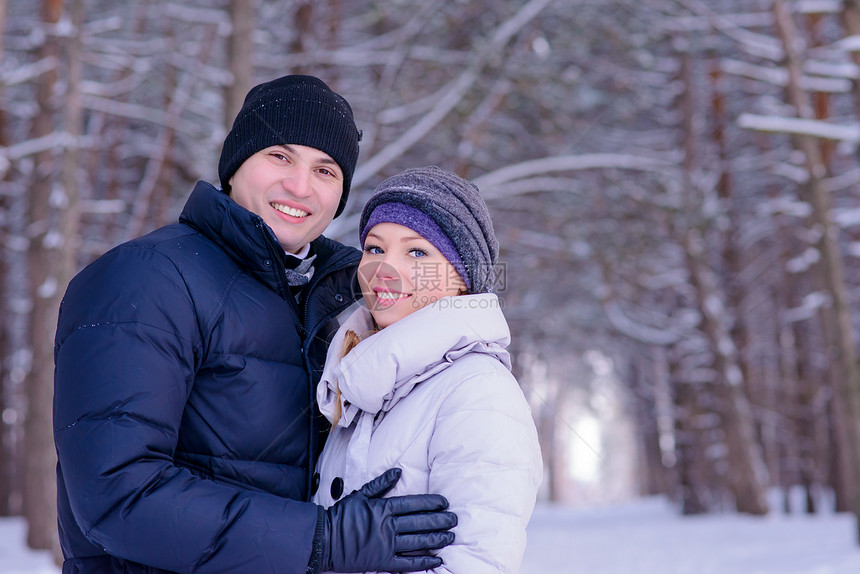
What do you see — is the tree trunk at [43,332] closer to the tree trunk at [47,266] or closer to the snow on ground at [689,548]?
the tree trunk at [47,266]

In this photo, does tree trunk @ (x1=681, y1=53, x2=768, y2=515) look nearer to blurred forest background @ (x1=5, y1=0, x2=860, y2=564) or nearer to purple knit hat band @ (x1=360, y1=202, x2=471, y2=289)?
blurred forest background @ (x1=5, y1=0, x2=860, y2=564)

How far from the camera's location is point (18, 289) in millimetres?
19359

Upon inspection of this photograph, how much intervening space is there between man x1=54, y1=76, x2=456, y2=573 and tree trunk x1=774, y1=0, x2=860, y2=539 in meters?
8.59

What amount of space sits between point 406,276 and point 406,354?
314mm

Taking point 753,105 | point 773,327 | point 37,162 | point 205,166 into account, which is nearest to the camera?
point 205,166

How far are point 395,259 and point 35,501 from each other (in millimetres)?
9701

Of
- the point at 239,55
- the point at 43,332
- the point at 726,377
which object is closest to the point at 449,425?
the point at 239,55

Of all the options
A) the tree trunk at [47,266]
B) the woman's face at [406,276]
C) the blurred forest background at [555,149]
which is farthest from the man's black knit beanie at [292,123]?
the tree trunk at [47,266]

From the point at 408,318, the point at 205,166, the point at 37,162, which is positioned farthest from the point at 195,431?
the point at 37,162

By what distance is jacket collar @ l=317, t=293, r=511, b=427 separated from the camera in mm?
2072

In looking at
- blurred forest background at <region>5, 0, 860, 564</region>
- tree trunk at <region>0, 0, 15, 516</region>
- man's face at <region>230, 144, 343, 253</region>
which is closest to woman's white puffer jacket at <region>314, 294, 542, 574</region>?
man's face at <region>230, 144, 343, 253</region>

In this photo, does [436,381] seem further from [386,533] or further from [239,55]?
[239,55]

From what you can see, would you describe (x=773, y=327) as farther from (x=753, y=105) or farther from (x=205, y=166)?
(x=205, y=166)

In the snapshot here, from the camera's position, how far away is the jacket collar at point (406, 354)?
207 cm
